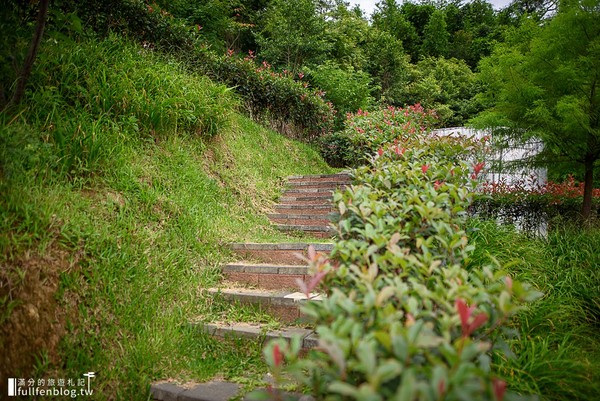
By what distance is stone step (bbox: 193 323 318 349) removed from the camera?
8.66ft

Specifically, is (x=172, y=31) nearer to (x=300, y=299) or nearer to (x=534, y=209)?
(x=300, y=299)

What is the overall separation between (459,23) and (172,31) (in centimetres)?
2558

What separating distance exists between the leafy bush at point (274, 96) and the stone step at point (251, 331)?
4.88 meters

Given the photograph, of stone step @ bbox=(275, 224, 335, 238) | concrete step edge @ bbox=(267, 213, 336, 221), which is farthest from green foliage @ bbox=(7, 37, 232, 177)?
stone step @ bbox=(275, 224, 335, 238)

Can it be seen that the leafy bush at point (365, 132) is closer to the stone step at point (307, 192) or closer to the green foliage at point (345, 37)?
the stone step at point (307, 192)

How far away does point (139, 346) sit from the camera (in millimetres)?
2412

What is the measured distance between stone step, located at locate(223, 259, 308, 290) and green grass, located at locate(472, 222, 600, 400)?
152cm

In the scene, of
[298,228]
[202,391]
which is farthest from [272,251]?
[202,391]

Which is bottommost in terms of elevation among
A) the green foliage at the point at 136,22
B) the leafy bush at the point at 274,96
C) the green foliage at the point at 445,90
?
the leafy bush at the point at 274,96

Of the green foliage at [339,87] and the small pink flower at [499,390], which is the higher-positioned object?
the green foliage at [339,87]

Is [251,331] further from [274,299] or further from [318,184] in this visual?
[318,184]

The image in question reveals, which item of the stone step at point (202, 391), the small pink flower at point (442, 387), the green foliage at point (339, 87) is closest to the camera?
the small pink flower at point (442, 387)

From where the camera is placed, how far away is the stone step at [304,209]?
216 inches

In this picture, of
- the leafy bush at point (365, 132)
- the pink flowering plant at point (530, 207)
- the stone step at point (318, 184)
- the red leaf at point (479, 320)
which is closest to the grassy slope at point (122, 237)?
the stone step at point (318, 184)
